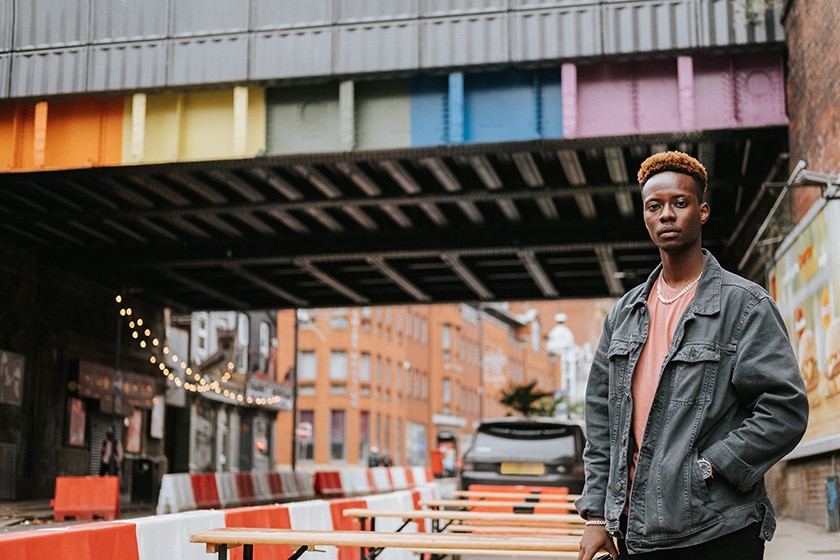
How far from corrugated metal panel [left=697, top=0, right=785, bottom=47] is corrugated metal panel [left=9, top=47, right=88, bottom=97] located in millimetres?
10567

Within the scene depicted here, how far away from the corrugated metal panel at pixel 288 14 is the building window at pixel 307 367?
58249 mm

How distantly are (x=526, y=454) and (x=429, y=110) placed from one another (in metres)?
6.85

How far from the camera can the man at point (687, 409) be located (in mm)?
3193

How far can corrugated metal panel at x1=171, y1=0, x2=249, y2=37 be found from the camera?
1953 centimetres

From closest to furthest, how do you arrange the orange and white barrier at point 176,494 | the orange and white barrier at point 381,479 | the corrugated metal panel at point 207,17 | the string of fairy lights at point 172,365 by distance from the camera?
the corrugated metal panel at point 207,17, the orange and white barrier at point 176,494, the orange and white barrier at point 381,479, the string of fairy lights at point 172,365

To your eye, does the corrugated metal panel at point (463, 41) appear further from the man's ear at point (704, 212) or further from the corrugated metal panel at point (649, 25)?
the man's ear at point (704, 212)

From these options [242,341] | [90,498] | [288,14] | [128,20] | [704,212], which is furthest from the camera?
[242,341]

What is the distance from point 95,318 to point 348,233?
936 centimetres

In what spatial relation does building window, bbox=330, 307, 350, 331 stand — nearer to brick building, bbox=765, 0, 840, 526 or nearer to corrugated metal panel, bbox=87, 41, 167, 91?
corrugated metal panel, bbox=87, 41, 167, 91

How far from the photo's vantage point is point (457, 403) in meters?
95.2

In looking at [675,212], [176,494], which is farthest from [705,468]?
[176,494]

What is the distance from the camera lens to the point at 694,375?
329cm

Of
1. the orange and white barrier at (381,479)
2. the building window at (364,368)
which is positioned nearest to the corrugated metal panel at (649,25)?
the orange and white barrier at (381,479)

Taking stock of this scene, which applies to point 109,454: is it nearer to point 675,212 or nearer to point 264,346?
point 264,346
